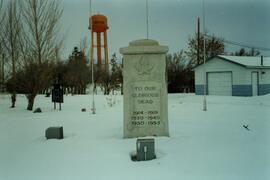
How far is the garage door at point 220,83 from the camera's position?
22641mm

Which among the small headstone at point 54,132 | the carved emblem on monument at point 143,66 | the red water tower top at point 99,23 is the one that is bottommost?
the small headstone at point 54,132

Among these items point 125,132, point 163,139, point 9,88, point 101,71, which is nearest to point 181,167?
point 163,139

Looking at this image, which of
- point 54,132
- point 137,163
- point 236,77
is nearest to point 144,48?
point 137,163

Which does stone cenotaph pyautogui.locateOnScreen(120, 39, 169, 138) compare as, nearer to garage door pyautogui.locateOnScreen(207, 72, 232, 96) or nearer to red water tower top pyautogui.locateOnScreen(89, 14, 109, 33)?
garage door pyautogui.locateOnScreen(207, 72, 232, 96)

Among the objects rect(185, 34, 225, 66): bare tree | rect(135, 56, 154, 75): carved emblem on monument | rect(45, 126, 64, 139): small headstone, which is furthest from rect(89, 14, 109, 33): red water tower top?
rect(45, 126, 64, 139): small headstone

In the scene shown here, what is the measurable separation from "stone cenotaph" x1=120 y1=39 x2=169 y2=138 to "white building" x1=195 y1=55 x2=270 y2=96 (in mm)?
16165

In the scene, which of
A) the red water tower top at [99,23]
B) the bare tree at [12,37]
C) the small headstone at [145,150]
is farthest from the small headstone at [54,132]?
the red water tower top at [99,23]

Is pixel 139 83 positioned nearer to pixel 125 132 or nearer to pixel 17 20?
pixel 125 132

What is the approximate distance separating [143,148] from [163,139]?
1399 mm

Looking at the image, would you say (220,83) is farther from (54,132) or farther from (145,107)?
(54,132)

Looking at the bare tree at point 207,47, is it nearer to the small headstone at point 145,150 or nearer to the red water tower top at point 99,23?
the red water tower top at point 99,23

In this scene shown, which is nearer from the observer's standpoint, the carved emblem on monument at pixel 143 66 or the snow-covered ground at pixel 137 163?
the snow-covered ground at pixel 137 163

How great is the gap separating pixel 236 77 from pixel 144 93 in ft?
57.7

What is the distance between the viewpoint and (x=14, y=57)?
15.0 m
